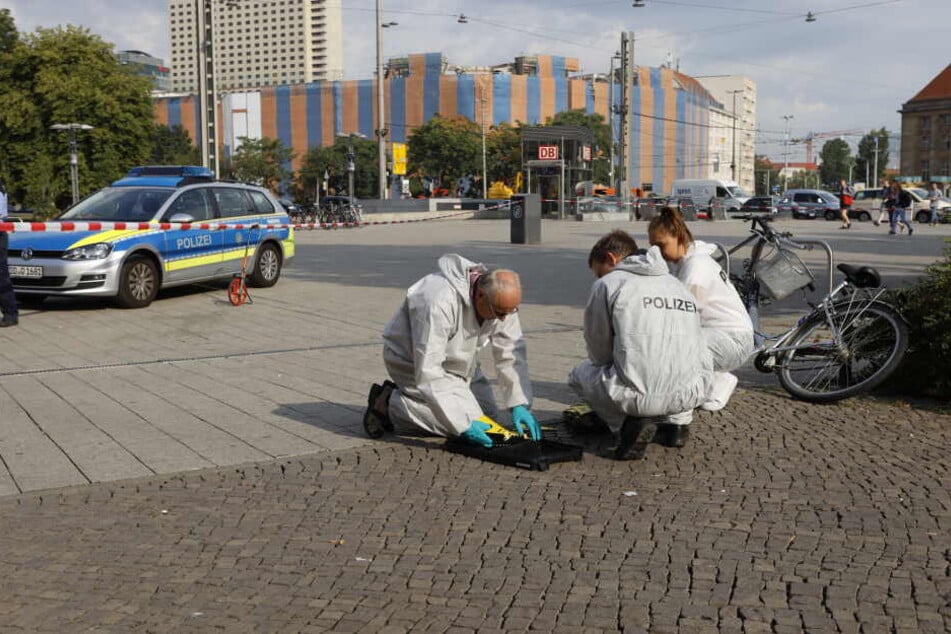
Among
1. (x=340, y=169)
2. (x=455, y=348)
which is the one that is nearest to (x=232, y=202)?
(x=455, y=348)

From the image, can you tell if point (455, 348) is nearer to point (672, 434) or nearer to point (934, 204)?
point (672, 434)

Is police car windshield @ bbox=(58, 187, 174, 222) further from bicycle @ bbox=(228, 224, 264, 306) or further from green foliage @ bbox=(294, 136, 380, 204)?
green foliage @ bbox=(294, 136, 380, 204)

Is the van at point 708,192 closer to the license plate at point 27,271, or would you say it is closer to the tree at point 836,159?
the license plate at point 27,271

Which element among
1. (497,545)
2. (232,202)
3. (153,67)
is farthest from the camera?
(153,67)

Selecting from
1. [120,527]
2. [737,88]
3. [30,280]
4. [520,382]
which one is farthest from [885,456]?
[737,88]

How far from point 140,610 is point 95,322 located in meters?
8.87

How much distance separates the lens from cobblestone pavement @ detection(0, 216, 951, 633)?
3885 millimetres

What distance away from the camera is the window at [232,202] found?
1524 centimetres

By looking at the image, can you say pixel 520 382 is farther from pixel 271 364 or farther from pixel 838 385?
pixel 271 364

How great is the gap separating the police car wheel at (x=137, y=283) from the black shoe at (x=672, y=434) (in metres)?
8.69

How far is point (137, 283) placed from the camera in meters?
13.3

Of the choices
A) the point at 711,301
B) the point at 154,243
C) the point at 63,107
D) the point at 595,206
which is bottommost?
the point at 711,301

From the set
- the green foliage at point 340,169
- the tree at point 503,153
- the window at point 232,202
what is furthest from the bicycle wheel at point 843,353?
the green foliage at point 340,169

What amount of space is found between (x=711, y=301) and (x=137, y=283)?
8.69 m
